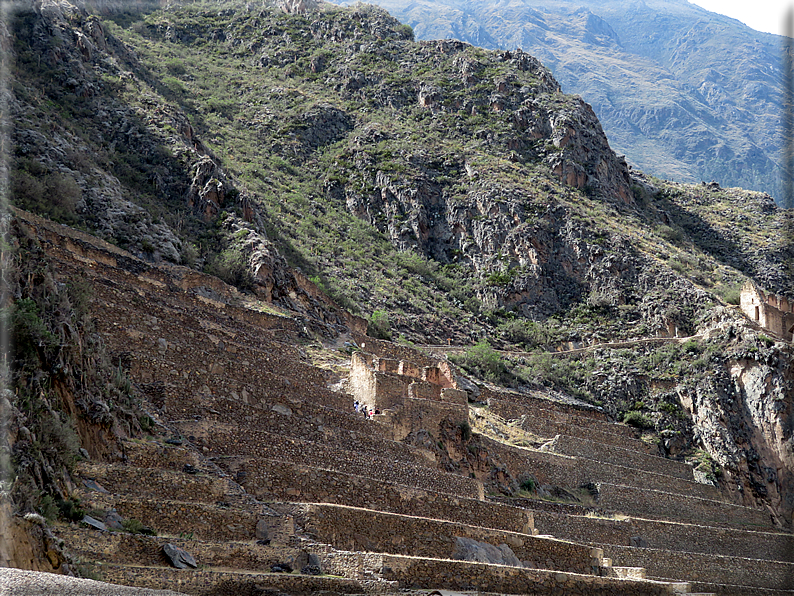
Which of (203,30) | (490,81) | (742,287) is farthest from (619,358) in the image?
(203,30)

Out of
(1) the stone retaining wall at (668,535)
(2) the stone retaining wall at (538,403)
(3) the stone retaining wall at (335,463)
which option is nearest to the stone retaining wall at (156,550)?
(3) the stone retaining wall at (335,463)

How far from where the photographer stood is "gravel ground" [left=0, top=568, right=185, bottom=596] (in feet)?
36.5

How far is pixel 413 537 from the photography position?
21.1 metres

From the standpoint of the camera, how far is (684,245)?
7012 centimetres

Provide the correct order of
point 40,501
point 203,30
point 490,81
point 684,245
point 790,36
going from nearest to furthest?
point 790,36 < point 40,501 < point 684,245 < point 490,81 < point 203,30

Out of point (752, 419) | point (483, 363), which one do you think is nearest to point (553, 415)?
point (483, 363)

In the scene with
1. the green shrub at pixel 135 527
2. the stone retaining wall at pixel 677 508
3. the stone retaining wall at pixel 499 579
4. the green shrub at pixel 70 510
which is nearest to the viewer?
the green shrub at pixel 70 510

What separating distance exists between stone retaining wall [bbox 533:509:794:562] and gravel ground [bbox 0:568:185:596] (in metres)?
18.1

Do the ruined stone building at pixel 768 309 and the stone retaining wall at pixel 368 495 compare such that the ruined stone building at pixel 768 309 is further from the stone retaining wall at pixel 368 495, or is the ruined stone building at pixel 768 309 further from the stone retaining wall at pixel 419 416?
the stone retaining wall at pixel 368 495

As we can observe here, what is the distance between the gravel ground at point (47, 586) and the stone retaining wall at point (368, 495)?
7505mm

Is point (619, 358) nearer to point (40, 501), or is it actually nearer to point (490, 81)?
point (490, 81)

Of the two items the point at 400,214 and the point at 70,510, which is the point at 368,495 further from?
the point at 400,214

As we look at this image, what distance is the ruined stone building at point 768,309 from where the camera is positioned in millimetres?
53594

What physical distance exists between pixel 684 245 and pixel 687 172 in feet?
282
